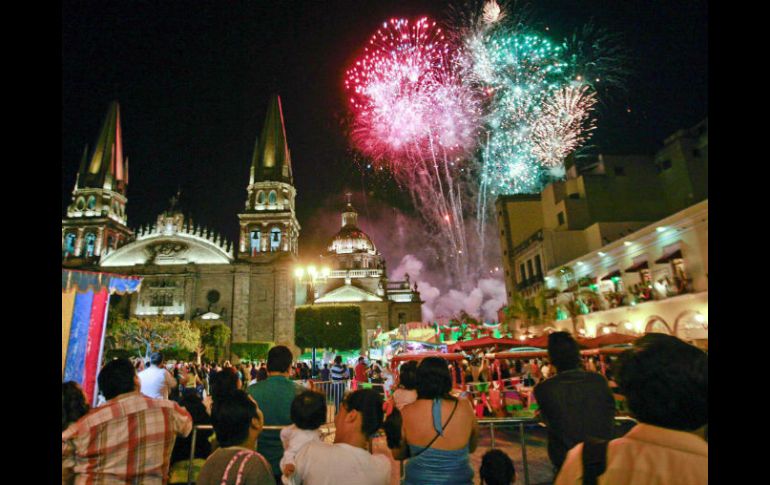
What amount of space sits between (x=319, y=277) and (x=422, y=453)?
5541 cm

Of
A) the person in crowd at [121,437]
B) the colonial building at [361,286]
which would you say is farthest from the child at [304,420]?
the colonial building at [361,286]

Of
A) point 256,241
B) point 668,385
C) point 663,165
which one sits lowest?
point 668,385

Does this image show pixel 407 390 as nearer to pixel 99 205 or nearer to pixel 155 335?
pixel 155 335

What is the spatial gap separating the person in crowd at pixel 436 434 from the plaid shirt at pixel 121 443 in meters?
1.74

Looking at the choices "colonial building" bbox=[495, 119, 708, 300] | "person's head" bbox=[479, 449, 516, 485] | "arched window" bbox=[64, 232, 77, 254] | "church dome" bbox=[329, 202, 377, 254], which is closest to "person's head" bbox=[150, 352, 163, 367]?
"person's head" bbox=[479, 449, 516, 485]

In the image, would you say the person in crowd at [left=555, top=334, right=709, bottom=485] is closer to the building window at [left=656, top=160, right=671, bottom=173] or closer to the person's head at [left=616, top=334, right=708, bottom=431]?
the person's head at [left=616, top=334, right=708, bottom=431]

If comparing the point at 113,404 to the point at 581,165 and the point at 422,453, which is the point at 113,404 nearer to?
the point at 422,453

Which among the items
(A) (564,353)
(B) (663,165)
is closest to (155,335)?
(A) (564,353)

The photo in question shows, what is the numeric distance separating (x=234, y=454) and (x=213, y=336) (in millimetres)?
40346

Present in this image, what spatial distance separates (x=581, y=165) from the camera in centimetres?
3061

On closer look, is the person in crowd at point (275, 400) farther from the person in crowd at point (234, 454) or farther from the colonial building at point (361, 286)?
the colonial building at point (361, 286)

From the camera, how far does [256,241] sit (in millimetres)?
45125

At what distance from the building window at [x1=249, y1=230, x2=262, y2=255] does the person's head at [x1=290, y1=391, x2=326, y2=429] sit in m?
43.2

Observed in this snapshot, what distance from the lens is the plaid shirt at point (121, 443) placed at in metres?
2.90
